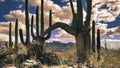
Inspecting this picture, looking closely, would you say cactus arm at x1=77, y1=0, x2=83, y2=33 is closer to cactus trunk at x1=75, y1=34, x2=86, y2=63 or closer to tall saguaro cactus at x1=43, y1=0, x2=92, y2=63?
tall saguaro cactus at x1=43, y1=0, x2=92, y2=63

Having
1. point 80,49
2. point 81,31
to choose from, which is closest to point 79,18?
point 81,31

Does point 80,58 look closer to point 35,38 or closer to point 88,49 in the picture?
point 88,49

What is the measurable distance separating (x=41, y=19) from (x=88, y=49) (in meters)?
11.9

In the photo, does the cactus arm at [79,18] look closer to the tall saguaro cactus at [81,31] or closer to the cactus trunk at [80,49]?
the tall saguaro cactus at [81,31]

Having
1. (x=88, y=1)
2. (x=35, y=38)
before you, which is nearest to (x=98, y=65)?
(x=88, y=1)

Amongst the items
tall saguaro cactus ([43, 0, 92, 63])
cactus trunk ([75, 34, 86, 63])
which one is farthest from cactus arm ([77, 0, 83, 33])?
cactus trunk ([75, 34, 86, 63])

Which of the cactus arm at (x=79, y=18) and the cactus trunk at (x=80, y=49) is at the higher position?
the cactus arm at (x=79, y=18)

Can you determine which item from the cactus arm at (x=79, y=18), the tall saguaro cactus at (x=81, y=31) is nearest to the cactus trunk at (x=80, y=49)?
the tall saguaro cactus at (x=81, y=31)

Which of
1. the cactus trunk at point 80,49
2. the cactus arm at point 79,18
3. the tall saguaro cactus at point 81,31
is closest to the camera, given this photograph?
the cactus trunk at point 80,49

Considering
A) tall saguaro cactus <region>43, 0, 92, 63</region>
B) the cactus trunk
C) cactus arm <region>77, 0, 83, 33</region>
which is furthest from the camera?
cactus arm <region>77, 0, 83, 33</region>

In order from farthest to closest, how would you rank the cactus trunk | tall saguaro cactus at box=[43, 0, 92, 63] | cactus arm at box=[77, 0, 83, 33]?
cactus arm at box=[77, 0, 83, 33] → tall saguaro cactus at box=[43, 0, 92, 63] → the cactus trunk

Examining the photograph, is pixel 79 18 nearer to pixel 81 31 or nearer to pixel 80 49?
pixel 81 31

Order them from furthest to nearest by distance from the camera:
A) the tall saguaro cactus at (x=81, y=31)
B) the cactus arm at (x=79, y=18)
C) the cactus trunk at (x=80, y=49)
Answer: the cactus arm at (x=79, y=18)
the tall saguaro cactus at (x=81, y=31)
the cactus trunk at (x=80, y=49)

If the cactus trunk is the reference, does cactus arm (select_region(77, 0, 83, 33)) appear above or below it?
above
